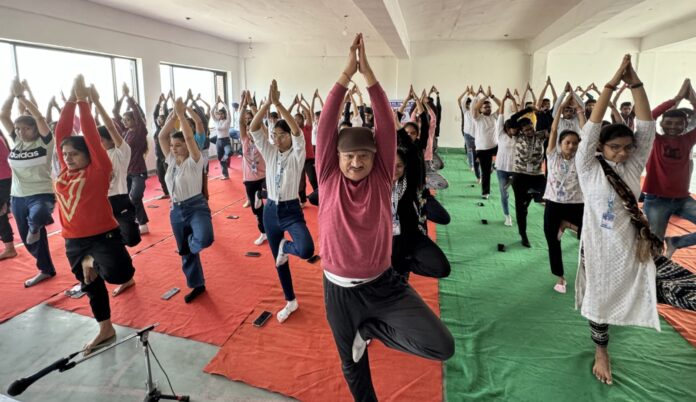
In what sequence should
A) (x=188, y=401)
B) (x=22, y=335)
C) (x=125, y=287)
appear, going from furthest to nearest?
(x=125, y=287) < (x=22, y=335) < (x=188, y=401)

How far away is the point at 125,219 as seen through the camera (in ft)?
13.4

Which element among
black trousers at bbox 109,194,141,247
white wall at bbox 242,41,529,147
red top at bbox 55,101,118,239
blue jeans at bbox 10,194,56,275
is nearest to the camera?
red top at bbox 55,101,118,239

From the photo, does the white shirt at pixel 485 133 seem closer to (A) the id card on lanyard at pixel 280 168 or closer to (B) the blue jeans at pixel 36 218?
(A) the id card on lanyard at pixel 280 168

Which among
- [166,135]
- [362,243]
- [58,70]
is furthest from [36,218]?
[58,70]

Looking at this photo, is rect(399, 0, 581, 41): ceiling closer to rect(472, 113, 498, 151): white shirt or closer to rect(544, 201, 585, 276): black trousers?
rect(472, 113, 498, 151): white shirt

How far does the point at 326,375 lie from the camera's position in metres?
2.66

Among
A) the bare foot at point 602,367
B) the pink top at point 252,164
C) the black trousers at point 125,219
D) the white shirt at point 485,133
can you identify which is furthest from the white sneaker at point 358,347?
the white shirt at point 485,133

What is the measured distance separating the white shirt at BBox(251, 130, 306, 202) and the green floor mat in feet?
5.64

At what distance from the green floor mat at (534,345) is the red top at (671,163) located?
1.19 metres

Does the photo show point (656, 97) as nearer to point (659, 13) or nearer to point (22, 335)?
point (659, 13)

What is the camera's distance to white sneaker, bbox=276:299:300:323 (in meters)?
3.33

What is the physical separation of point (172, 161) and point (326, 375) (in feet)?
7.71

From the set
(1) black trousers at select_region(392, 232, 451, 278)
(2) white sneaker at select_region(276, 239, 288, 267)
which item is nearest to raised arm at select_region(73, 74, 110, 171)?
(2) white sneaker at select_region(276, 239, 288, 267)

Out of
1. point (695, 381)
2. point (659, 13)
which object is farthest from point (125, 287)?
point (659, 13)
